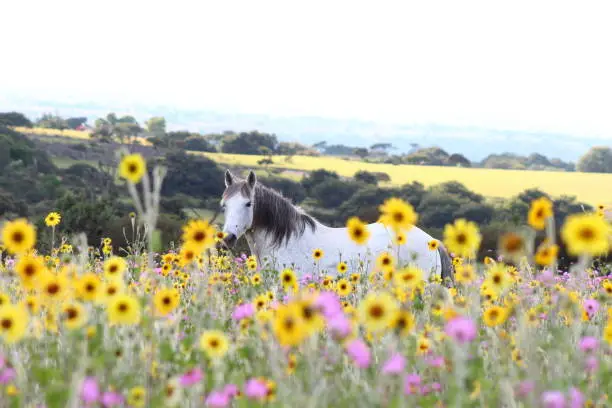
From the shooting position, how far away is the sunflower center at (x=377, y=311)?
2.92 meters

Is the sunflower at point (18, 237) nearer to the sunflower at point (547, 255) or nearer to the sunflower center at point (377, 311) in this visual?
the sunflower center at point (377, 311)

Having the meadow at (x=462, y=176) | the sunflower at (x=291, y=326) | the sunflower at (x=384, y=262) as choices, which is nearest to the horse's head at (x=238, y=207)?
the sunflower at (x=384, y=262)

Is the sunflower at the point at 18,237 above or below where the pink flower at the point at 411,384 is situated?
above

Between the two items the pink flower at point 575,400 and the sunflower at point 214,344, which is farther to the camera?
the sunflower at point 214,344

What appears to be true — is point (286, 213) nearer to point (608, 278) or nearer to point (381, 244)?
point (381, 244)

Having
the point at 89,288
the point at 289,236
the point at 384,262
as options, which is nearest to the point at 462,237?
the point at 384,262

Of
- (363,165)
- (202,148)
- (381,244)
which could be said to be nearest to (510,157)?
(363,165)

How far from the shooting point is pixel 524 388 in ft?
10.2

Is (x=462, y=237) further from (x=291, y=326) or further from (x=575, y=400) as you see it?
(x=291, y=326)

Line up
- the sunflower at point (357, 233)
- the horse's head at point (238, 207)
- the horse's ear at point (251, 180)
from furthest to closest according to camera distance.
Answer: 1. the horse's ear at point (251, 180)
2. the horse's head at point (238, 207)
3. the sunflower at point (357, 233)

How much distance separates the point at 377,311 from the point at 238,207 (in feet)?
19.8

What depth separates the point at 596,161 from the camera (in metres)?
122

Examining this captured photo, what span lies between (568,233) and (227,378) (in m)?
1.75

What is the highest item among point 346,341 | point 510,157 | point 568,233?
point 568,233
